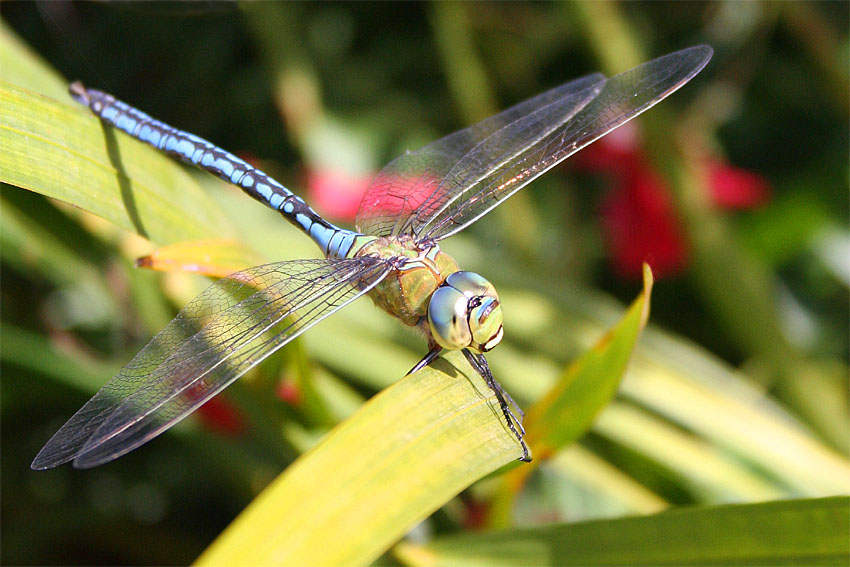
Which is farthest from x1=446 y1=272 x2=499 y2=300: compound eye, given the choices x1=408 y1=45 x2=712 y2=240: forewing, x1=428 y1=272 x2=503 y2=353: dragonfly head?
x1=408 y1=45 x2=712 y2=240: forewing

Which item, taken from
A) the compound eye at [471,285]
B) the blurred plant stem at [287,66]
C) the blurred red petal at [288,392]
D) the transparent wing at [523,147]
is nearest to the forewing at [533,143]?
the transparent wing at [523,147]

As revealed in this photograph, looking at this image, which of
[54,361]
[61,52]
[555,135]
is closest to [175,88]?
[61,52]

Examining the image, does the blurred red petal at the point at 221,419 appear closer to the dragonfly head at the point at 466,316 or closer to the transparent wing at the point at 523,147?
the transparent wing at the point at 523,147

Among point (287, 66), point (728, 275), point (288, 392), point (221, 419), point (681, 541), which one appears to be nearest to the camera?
point (681, 541)

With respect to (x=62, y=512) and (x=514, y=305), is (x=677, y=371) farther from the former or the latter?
(x=62, y=512)

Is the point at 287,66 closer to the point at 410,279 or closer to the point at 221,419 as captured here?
the point at 221,419

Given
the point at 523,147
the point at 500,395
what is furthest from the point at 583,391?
the point at 523,147
